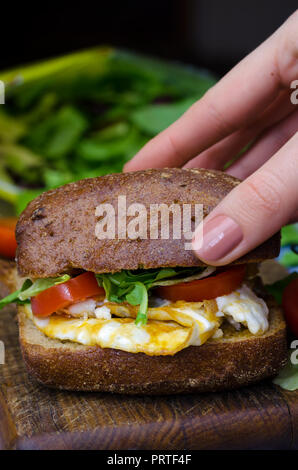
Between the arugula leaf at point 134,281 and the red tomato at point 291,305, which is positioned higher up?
the arugula leaf at point 134,281

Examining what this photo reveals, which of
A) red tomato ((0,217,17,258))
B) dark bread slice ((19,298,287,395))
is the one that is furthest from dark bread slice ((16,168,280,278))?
red tomato ((0,217,17,258))

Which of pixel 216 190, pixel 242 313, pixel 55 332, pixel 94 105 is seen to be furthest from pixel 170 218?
pixel 94 105

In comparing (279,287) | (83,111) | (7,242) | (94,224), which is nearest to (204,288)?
(94,224)

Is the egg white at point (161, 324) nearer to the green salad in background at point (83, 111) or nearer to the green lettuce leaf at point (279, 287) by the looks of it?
the green lettuce leaf at point (279, 287)

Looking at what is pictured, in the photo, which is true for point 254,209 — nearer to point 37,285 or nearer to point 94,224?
point 94,224

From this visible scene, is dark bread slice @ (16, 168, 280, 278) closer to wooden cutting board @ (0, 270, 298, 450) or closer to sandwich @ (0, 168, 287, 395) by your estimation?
sandwich @ (0, 168, 287, 395)

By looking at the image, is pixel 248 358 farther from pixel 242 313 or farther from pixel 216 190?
pixel 216 190

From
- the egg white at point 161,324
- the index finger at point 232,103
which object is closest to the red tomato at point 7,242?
the index finger at point 232,103
